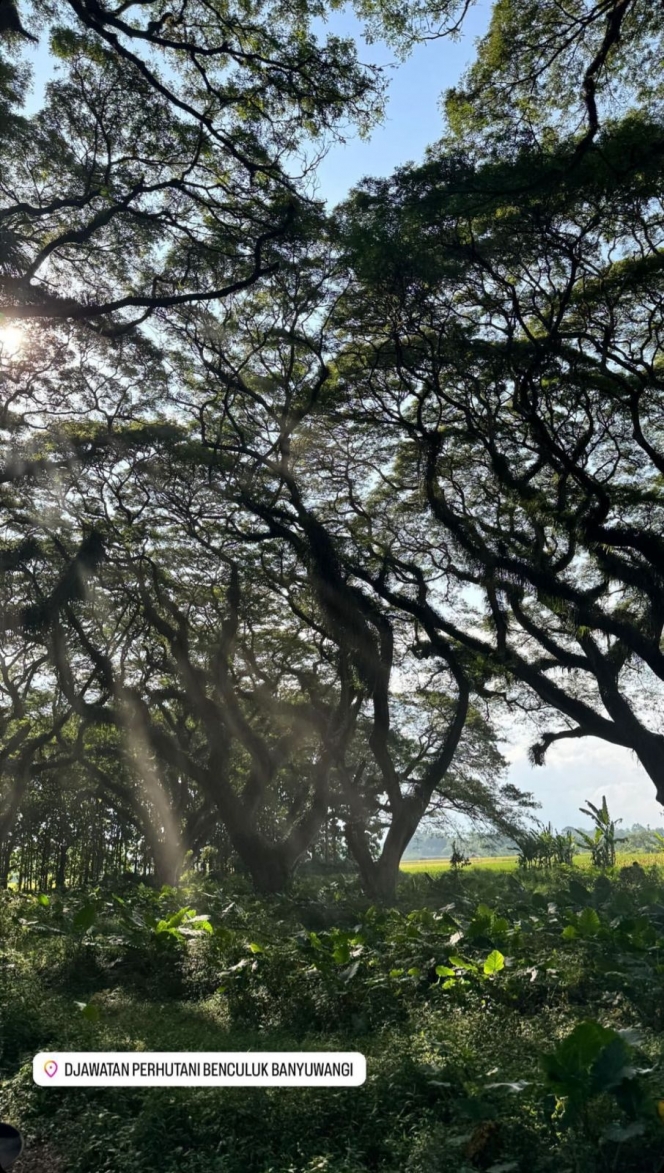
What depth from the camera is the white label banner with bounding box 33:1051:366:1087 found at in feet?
14.0

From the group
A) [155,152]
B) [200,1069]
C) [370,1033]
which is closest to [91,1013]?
[200,1069]

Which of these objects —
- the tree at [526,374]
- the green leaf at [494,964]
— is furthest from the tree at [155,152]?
the green leaf at [494,964]

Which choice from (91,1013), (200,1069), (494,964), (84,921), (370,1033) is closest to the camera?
(200,1069)

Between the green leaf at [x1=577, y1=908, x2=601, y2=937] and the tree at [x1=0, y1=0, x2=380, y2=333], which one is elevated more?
the tree at [x1=0, y1=0, x2=380, y2=333]

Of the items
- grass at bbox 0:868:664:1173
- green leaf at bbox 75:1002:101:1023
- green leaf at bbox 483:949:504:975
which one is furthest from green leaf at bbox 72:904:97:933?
green leaf at bbox 483:949:504:975

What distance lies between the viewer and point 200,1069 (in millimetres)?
4391

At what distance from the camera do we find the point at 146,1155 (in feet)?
12.2

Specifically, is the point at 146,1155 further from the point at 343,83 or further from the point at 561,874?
the point at 561,874

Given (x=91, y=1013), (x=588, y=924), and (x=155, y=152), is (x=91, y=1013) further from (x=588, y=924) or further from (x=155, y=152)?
(x=155, y=152)

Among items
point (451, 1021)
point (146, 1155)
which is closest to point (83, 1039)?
point (146, 1155)

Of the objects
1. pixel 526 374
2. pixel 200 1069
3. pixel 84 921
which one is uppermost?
pixel 526 374

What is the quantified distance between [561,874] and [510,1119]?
14.2 metres

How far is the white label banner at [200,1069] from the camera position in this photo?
425 centimetres

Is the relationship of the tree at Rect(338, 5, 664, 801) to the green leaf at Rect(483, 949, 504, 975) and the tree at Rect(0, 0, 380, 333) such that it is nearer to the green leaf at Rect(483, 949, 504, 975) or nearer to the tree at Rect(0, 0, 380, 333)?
the tree at Rect(0, 0, 380, 333)
